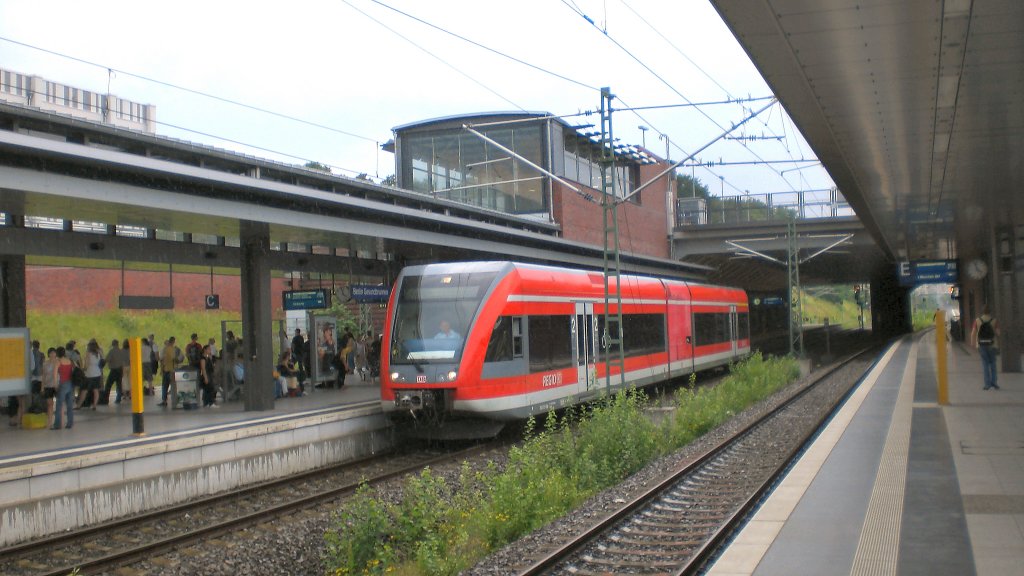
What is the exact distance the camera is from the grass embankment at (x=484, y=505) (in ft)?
30.5

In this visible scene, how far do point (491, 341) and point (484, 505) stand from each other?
5.20m

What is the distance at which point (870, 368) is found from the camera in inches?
1213

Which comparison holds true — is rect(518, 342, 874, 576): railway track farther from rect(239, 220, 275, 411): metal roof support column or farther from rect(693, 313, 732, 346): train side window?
rect(693, 313, 732, 346): train side window

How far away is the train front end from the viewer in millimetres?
14664

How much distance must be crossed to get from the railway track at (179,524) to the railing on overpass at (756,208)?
2586 cm

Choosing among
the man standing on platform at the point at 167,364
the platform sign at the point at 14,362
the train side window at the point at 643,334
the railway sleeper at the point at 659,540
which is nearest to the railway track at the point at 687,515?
the railway sleeper at the point at 659,540

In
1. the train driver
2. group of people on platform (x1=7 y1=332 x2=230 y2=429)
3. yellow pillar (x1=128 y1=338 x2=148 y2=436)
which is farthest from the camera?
group of people on platform (x1=7 y1=332 x2=230 y2=429)

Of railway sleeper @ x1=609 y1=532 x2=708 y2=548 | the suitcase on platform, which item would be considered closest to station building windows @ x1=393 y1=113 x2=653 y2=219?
the suitcase on platform

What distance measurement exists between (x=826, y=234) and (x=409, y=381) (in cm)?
2924

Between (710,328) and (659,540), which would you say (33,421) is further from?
(710,328)

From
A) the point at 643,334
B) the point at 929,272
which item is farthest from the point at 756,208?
the point at 643,334

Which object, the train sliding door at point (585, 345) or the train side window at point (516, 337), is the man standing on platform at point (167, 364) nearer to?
the train side window at point (516, 337)

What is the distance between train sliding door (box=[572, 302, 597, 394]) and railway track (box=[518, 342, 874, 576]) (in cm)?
340

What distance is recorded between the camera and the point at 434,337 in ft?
49.3
